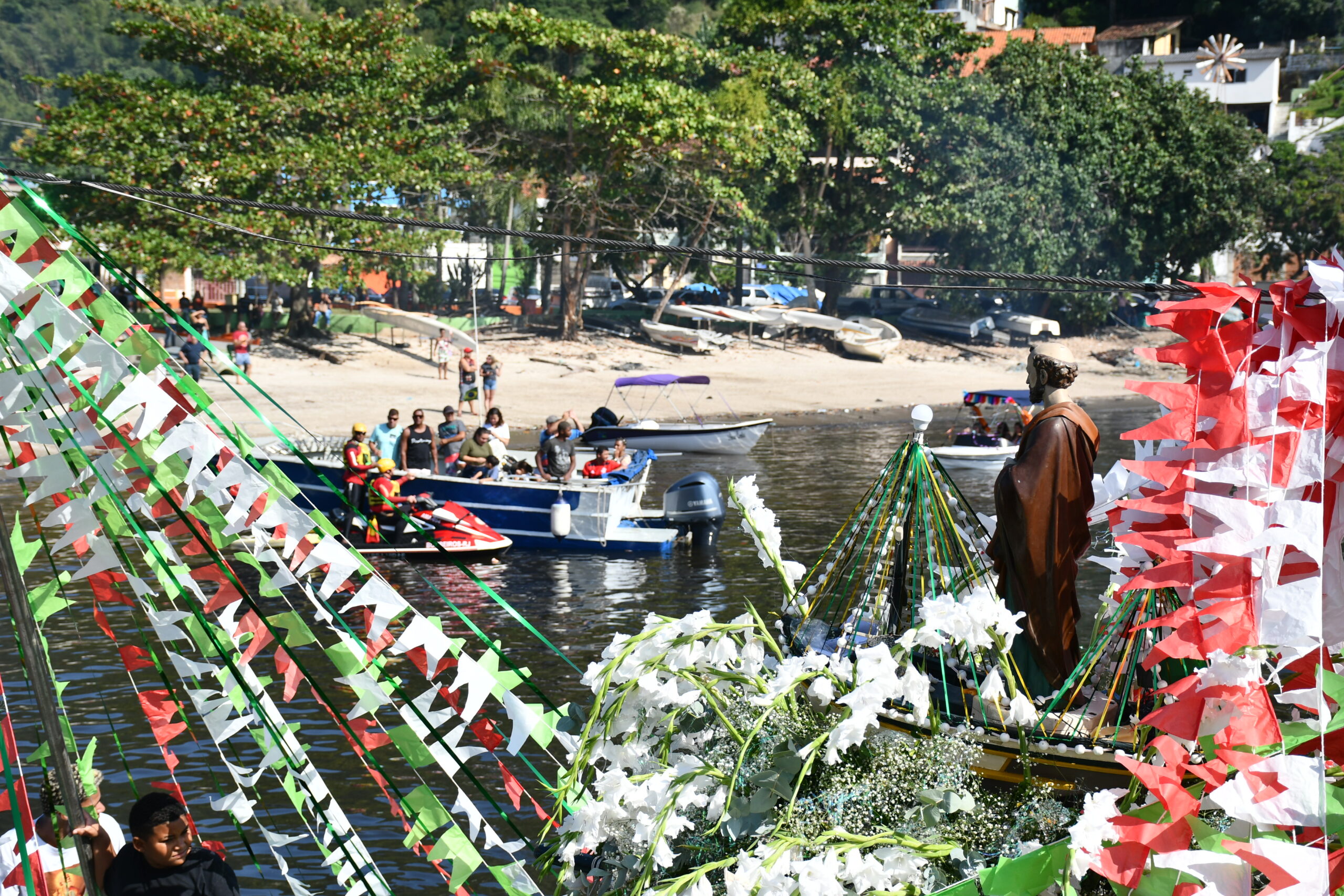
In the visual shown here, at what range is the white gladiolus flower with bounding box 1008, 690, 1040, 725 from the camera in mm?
4891

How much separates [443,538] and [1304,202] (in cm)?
5067

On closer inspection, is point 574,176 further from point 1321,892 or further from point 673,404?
point 1321,892

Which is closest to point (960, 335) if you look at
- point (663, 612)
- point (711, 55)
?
point (711, 55)

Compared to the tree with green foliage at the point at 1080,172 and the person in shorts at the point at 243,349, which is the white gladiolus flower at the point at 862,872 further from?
the tree with green foliage at the point at 1080,172

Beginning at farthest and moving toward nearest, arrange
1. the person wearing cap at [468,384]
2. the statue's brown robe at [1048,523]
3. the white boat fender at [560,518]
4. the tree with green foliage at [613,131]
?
the tree with green foliage at [613,131]
the person wearing cap at [468,384]
the white boat fender at [560,518]
the statue's brown robe at [1048,523]

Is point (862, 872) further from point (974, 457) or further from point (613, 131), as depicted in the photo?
point (613, 131)

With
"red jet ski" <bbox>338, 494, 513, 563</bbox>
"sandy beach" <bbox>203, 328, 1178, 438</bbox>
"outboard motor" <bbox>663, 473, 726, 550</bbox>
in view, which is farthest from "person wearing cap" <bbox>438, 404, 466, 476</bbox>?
"sandy beach" <bbox>203, 328, 1178, 438</bbox>

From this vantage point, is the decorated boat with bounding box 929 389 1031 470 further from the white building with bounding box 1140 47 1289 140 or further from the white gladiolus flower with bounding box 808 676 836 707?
the white building with bounding box 1140 47 1289 140

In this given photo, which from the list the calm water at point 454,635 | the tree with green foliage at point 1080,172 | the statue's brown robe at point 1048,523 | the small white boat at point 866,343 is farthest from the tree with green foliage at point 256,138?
the statue's brown robe at point 1048,523

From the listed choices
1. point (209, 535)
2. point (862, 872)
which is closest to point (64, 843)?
point (209, 535)

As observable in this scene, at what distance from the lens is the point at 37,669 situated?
4391mm

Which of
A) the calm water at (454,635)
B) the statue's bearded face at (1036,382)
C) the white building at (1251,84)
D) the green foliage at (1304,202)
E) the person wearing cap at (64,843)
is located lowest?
the calm water at (454,635)

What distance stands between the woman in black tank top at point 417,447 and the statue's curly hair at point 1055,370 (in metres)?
14.7

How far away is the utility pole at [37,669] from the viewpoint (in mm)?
4375
